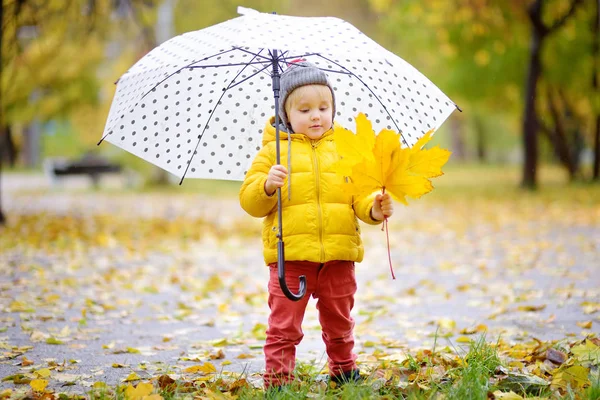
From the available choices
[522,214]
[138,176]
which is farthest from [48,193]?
[522,214]

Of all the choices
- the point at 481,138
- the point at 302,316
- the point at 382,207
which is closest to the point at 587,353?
the point at 382,207

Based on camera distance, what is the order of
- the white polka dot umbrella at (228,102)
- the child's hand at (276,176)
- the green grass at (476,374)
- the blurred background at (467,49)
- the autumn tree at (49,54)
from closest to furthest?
the green grass at (476,374)
the child's hand at (276,176)
the white polka dot umbrella at (228,102)
the autumn tree at (49,54)
the blurred background at (467,49)

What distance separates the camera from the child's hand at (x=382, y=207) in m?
3.21

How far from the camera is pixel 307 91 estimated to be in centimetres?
333

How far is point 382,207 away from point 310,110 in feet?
1.97

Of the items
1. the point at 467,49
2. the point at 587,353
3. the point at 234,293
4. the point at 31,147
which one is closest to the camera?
the point at 587,353

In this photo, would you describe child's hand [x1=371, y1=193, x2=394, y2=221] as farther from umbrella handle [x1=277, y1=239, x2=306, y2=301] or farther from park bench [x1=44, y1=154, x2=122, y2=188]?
park bench [x1=44, y1=154, x2=122, y2=188]

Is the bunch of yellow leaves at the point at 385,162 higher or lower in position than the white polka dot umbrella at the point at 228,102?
lower

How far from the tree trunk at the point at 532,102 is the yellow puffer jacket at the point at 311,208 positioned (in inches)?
564

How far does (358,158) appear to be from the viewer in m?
Result: 3.12

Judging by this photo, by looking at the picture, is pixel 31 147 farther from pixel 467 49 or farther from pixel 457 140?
pixel 467 49

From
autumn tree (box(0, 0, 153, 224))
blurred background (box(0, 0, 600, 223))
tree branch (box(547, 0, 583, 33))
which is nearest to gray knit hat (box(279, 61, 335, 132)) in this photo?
autumn tree (box(0, 0, 153, 224))

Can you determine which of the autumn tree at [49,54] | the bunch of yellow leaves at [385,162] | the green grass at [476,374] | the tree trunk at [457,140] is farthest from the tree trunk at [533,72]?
the tree trunk at [457,140]

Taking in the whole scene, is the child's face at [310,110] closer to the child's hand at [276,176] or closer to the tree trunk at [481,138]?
the child's hand at [276,176]
